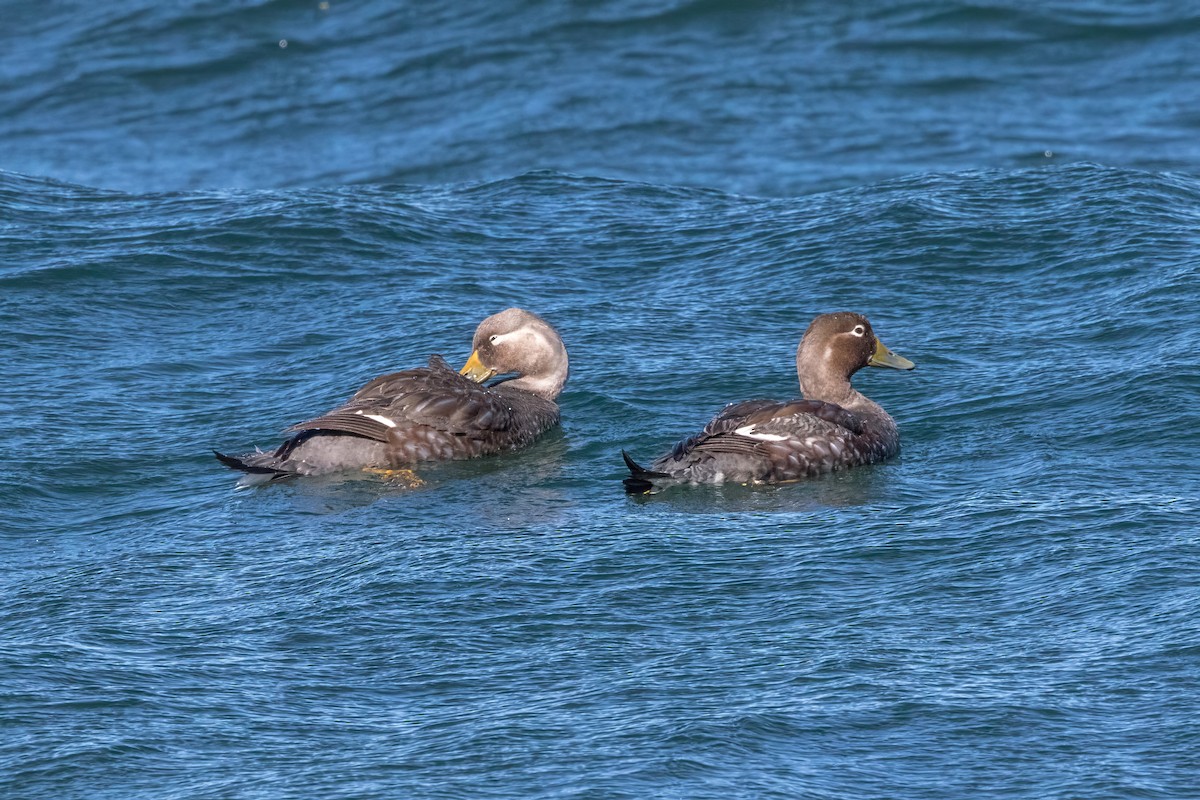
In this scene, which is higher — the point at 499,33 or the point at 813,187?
the point at 499,33

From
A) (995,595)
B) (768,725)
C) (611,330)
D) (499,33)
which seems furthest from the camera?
(499,33)

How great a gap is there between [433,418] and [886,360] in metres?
3.02

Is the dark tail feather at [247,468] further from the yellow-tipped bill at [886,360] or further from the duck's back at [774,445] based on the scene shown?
→ the yellow-tipped bill at [886,360]

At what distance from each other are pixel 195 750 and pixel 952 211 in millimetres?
10737

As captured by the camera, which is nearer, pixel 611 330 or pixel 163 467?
pixel 163 467

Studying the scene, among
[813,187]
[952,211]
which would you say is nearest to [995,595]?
[952,211]

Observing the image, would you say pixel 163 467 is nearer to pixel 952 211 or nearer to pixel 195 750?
pixel 195 750

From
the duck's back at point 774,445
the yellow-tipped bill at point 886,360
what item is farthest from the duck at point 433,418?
the yellow-tipped bill at point 886,360

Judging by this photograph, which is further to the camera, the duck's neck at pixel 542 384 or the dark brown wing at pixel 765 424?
the duck's neck at pixel 542 384

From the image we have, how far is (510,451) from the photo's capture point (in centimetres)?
1140

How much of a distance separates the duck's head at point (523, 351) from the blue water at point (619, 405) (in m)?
0.39

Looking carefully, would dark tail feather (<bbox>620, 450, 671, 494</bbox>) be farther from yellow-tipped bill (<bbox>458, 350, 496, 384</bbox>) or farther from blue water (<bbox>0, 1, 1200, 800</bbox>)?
yellow-tipped bill (<bbox>458, 350, 496, 384</bbox>)

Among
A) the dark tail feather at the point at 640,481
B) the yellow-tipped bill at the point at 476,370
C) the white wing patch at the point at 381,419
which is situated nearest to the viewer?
the dark tail feather at the point at 640,481

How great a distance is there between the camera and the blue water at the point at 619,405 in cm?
717
